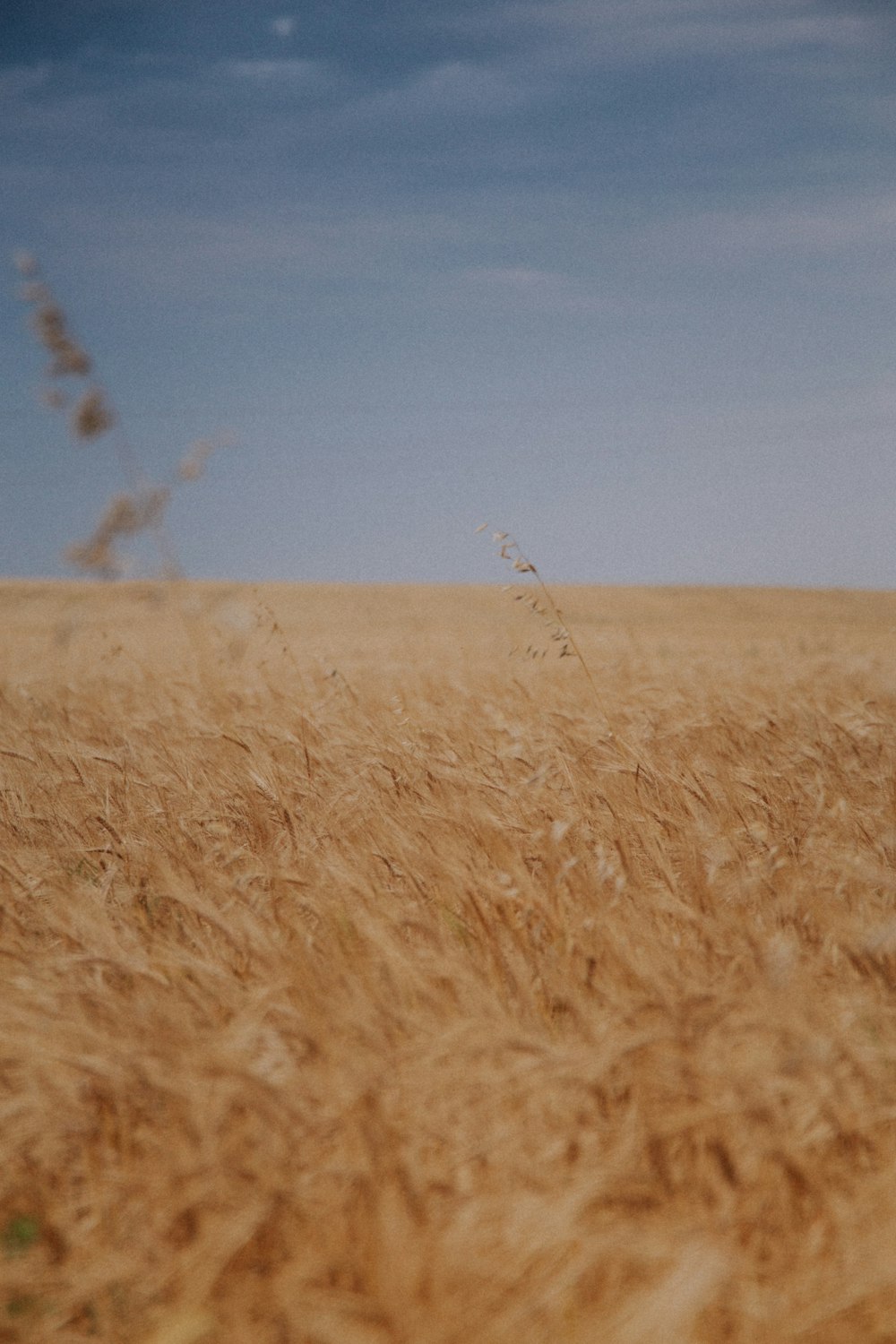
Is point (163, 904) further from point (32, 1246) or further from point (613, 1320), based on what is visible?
point (613, 1320)

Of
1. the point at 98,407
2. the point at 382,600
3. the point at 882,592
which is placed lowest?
the point at 882,592

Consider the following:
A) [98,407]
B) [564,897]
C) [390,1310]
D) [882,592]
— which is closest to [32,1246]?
[390,1310]

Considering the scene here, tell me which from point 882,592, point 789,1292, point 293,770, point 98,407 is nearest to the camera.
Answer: point 789,1292

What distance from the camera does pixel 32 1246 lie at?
3.68 feet

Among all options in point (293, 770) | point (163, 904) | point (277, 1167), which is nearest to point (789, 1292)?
point (277, 1167)

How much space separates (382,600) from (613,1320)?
4118 cm

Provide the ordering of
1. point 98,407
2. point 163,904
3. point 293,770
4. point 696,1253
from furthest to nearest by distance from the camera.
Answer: point 98,407 < point 293,770 < point 163,904 < point 696,1253

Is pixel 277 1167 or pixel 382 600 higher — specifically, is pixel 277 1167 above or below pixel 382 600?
below

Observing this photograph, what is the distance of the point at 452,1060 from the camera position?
1209 millimetres

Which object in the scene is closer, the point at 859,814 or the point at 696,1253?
the point at 696,1253

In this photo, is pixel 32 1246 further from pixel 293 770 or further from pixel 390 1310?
pixel 293 770

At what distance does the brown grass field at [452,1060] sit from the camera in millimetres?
966

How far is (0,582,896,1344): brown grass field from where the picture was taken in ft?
3.17

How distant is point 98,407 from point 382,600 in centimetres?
3866
